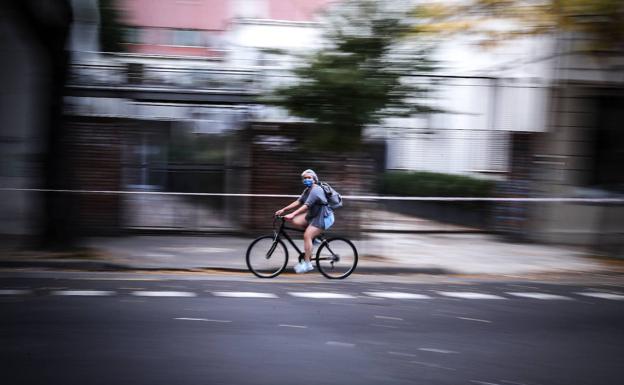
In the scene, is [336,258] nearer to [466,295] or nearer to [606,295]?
[466,295]

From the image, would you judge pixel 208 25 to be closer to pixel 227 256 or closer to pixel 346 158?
pixel 346 158

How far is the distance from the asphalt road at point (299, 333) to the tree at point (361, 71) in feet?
10.8

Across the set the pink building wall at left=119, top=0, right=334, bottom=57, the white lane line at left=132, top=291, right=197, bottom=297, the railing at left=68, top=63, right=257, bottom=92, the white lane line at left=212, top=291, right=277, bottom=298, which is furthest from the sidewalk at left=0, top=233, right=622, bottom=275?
the pink building wall at left=119, top=0, right=334, bottom=57

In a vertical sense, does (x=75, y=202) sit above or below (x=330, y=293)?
above

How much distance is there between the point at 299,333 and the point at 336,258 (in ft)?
10.8

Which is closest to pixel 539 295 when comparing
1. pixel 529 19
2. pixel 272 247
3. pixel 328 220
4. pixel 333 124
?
pixel 328 220

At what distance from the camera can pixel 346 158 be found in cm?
1248

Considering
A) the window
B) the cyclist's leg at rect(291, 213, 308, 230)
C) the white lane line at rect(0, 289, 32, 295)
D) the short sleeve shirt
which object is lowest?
the white lane line at rect(0, 289, 32, 295)

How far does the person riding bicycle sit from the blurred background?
6.61 feet

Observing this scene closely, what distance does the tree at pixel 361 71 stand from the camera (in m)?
10.6

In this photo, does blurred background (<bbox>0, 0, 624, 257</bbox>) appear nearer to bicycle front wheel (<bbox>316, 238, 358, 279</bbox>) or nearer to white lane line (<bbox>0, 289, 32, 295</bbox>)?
bicycle front wheel (<bbox>316, 238, 358, 279</bbox>)

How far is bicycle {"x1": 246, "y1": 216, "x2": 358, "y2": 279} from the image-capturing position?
940cm

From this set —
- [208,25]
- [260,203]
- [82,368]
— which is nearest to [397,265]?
[260,203]

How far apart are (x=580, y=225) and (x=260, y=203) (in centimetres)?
682
